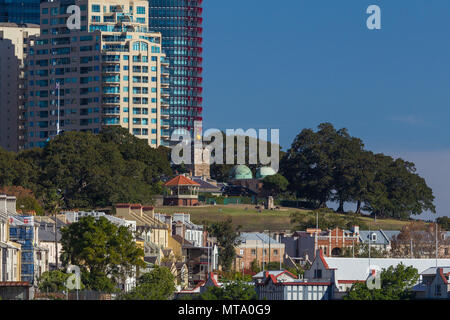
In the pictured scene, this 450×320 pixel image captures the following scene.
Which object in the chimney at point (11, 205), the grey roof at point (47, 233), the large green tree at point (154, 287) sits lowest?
the large green tree at point (154, 287)

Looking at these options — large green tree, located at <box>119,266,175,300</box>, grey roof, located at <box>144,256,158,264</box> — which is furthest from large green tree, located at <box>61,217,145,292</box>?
grey roof, located at <box>144,256,158,264</box>

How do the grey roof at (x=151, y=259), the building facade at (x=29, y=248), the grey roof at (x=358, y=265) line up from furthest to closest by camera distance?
1. the grey roof at (x=151, y=259)
2. the building facade at (x=29, y=248)
3. the grey roof at (x=358, y=265)

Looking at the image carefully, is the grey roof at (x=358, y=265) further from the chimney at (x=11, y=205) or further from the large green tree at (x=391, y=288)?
the chimney at (x=11, y=205)

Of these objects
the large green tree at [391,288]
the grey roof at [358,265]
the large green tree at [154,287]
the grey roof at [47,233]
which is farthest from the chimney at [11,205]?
the large green tree at [391,288]

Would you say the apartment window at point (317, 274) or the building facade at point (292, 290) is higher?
the apartment window at point (317, 274)

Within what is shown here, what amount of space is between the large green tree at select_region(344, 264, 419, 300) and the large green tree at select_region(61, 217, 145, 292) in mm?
25929

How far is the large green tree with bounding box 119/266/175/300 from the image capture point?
380 ft

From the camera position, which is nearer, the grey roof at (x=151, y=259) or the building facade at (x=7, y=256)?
the building facade at (x=7, y=256)

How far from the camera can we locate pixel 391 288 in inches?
4569

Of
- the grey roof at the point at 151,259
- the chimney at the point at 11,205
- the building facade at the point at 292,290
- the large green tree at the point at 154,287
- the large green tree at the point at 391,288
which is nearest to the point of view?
the large green tree at the point at 391,288

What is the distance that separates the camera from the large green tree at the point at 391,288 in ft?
370

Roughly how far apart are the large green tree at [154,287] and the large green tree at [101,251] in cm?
190
